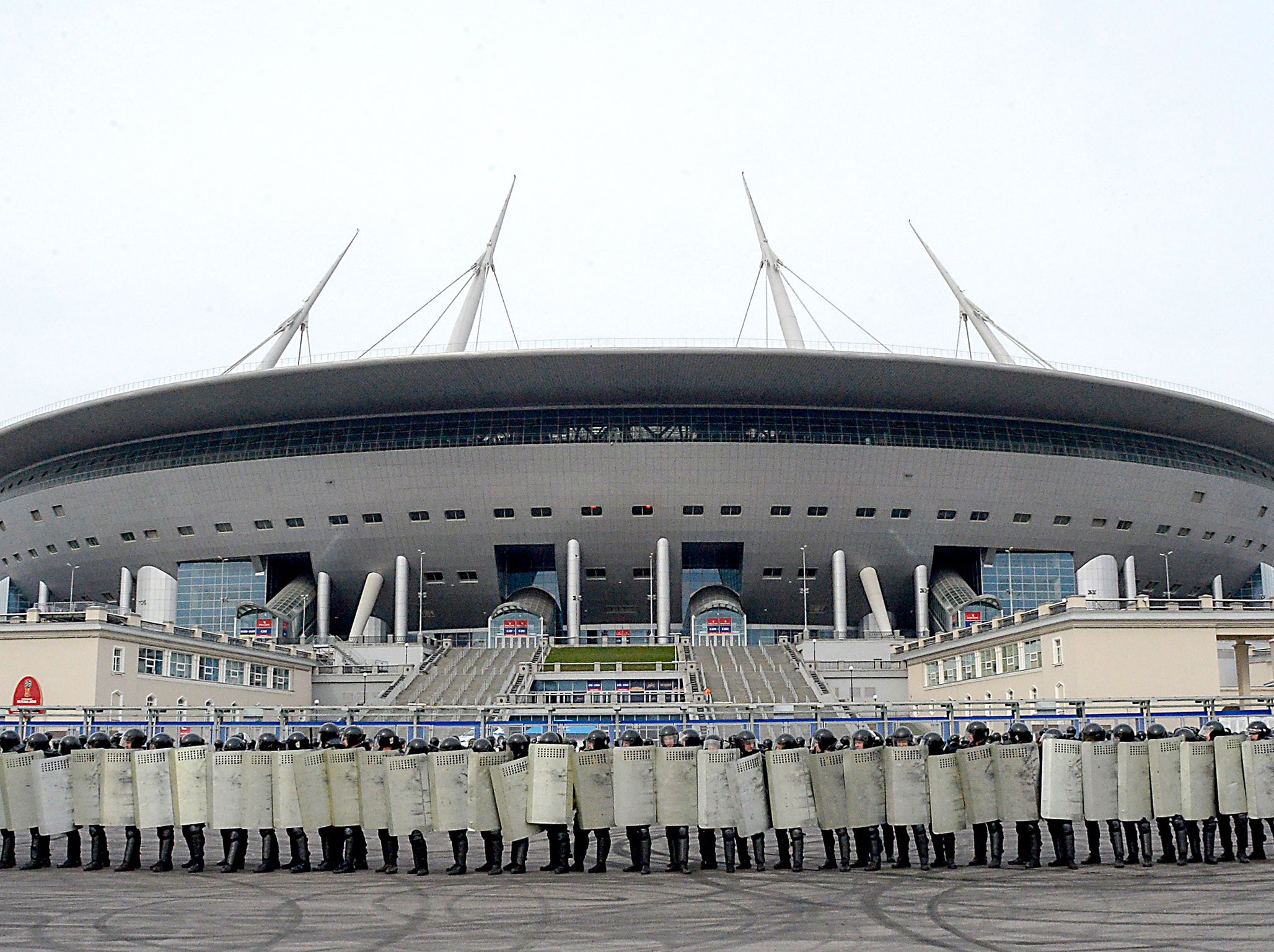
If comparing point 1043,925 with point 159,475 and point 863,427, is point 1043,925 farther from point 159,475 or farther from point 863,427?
point 159,475

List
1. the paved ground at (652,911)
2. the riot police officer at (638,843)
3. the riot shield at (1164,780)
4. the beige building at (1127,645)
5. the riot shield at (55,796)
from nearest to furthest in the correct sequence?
1. the paved ground at (652,911)
2. the riot police officer at (638,843)
3. the riot shield at (55,796)
4. the riot shield at (1164,780)
5. the beige building at (1127,645)

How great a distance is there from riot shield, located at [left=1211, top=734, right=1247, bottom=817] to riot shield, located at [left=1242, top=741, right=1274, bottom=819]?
0.24 feet

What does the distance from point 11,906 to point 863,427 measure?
6301 cm

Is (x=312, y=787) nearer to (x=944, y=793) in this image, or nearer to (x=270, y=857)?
(x=270, y=857)

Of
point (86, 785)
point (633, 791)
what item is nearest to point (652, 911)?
point (633, 791)

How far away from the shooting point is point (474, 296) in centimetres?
9181

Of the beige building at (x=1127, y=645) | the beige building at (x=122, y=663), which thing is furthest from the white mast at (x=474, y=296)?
the beige building at (x=1127, y=645)

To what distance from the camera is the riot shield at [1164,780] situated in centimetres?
1638

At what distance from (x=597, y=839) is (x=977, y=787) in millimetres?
4645

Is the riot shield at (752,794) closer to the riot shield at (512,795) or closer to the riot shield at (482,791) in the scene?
the riot shield at (512,795)

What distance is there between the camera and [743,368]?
69125mm

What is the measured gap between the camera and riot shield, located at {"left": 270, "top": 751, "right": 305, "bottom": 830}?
1586cm

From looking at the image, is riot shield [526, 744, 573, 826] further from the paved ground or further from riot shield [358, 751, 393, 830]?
riot shield [358, 751, 393, 830]

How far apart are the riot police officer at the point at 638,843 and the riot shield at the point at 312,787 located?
358 cm
